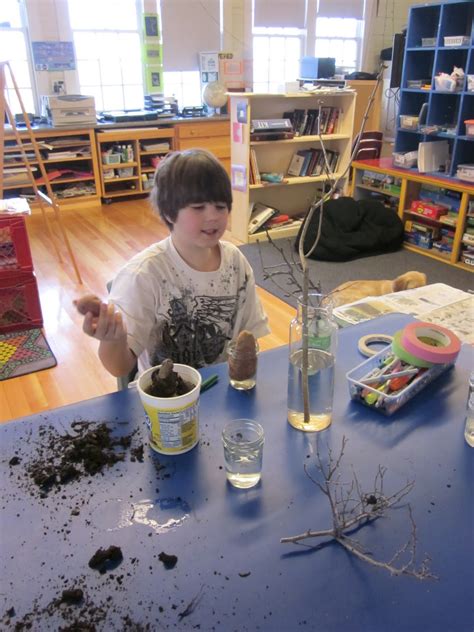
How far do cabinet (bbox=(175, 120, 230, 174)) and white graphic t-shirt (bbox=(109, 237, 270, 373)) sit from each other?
14.4 ft

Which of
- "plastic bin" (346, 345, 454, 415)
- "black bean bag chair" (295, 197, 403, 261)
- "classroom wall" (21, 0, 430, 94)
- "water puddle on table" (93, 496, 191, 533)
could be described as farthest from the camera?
"classroom wall" (21, 0, 430, 94)

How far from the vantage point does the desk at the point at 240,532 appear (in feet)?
2.11

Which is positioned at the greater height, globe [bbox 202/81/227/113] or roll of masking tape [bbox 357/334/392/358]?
globe [bbox 202/81/227/113]

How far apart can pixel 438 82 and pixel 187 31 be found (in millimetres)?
3123

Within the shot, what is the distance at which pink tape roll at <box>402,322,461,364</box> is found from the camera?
3.54ft

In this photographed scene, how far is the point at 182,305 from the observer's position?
1.34 metres

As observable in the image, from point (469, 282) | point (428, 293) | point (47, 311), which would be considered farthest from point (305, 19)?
point (428, 293)

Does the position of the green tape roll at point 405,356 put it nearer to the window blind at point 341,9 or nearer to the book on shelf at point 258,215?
the book on shelf at point 258,215

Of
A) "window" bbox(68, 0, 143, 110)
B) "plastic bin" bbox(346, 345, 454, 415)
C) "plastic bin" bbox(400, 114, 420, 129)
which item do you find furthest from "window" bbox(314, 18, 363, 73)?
"plastic bin" bbox(346, 345, 454, 415)

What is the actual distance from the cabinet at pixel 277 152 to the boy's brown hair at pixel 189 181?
9.23ft

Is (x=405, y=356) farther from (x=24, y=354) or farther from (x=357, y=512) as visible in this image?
(x=24, y=354)

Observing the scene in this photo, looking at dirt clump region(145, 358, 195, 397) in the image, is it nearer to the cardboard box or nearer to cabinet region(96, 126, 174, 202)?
the cardboard box

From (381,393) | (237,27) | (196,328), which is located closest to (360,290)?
(196,328)

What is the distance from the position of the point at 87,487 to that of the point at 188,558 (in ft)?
0.71
